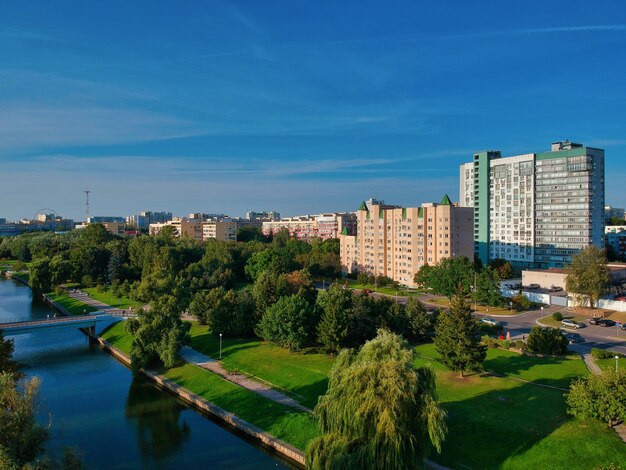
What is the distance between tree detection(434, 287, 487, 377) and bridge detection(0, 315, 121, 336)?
104ft

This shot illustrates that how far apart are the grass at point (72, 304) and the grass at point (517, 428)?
4103 cm

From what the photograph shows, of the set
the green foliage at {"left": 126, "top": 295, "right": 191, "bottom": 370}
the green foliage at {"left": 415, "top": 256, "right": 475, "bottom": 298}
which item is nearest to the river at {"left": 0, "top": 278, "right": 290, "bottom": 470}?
the green foliage at {"left": 126, "top": 295, "right": 191, "bottom": 370}

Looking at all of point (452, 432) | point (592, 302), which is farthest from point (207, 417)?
point (592, 302)

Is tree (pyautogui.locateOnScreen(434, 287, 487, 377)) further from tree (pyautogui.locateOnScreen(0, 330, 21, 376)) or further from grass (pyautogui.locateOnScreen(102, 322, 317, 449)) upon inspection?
tree (pyautogui.locateOnScreen(0, 330, 21, 376))

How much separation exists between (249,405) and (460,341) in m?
12.1

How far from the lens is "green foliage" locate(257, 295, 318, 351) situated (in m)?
33.8

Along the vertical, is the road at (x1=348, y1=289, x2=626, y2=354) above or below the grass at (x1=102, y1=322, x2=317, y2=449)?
above

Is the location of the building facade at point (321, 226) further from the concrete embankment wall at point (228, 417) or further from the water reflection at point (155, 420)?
the water reflection at point (155, 420)

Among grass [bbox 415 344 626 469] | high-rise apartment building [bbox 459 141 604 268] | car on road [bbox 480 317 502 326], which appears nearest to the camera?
grass [bbox 415 344 626 469]

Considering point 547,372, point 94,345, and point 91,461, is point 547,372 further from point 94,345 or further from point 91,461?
point 94,345

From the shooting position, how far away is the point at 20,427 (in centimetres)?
1442

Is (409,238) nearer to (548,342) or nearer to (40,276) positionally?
(548,342)

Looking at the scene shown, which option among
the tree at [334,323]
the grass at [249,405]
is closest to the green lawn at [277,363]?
the tree at [334,323]

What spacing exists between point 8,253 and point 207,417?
114m
